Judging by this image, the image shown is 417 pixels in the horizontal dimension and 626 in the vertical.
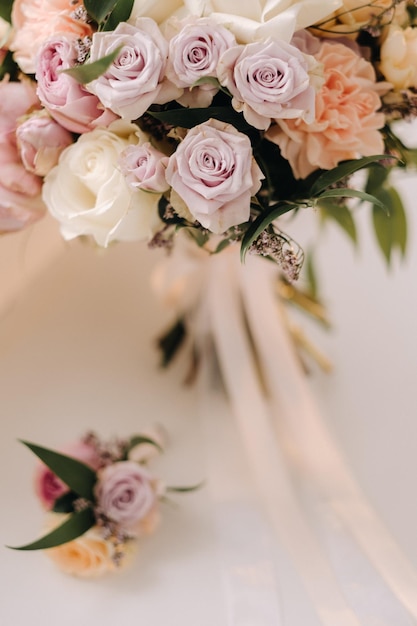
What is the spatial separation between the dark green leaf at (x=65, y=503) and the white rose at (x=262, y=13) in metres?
0.60

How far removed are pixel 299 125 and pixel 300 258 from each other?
0.49 ft

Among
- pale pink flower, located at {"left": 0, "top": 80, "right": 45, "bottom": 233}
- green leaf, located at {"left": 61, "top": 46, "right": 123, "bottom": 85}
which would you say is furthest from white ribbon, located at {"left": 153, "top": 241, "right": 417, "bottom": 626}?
green leaf, located at {"left": 61, "top": 46, "right": 123, "bottom": 85}

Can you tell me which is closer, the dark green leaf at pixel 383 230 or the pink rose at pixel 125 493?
the pink rose at pixel 125 493

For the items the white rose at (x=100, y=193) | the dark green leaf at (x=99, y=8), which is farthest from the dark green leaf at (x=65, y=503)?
the dark green leaf at (x=99, y=8)

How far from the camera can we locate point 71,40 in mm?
738

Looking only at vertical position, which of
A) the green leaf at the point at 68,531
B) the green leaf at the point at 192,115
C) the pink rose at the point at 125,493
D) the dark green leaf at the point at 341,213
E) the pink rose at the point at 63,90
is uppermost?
the pink rose at the point at 63,90

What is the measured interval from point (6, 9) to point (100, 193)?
266 millimetres

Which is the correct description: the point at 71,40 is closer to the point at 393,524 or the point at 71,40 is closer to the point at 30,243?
the point at 30,243

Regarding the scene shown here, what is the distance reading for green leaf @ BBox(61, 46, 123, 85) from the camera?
66 centimetres

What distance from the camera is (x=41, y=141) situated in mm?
783

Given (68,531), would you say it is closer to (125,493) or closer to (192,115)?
(125,493)

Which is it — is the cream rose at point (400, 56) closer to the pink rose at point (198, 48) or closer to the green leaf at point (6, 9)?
the pink rose at point (198, 48)

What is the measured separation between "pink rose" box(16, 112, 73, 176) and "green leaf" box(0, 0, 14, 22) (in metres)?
0.14

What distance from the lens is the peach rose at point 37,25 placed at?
76cm
